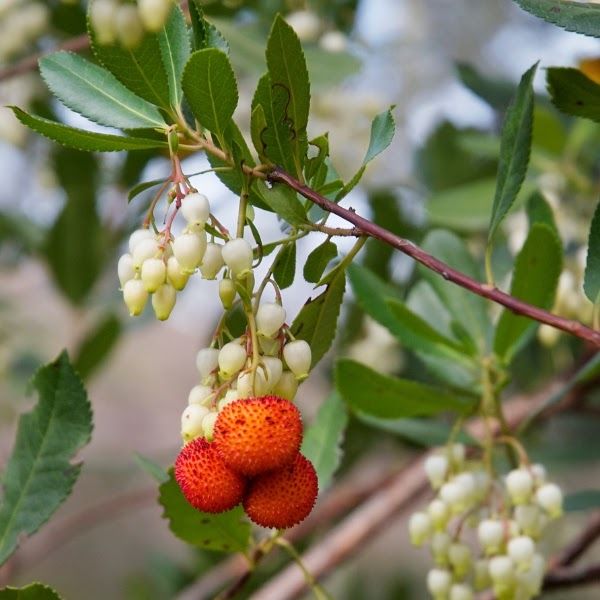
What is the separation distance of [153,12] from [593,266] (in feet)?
1.20

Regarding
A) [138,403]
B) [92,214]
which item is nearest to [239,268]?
[92,214]

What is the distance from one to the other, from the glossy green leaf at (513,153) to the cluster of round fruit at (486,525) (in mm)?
243

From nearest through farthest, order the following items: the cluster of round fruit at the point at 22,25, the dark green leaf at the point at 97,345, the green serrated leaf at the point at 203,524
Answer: the green serrated leaf at the point at 203,524 < the dark green leaf at the point at 97,345 < the cluster of round fruit at the point at 22,25

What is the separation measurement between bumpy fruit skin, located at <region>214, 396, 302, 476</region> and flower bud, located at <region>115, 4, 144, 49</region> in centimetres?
24

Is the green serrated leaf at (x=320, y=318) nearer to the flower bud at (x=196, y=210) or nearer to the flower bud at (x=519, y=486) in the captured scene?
the flower bud at (x=196, y=210)

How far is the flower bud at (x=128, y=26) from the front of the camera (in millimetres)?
623

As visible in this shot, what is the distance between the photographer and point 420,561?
2.77 m

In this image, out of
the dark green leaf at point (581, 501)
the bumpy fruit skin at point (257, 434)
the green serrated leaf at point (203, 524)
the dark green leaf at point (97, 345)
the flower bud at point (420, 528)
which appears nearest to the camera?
the bumpy fruit skin at point (257, 434)

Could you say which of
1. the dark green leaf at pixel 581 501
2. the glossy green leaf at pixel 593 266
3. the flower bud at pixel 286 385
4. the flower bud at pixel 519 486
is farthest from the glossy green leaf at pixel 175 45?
the dark green leaf at pixel 581 501

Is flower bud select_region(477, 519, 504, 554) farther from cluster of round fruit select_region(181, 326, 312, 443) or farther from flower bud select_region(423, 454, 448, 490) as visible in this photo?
cluster of round fruit select_region(181, 326, 312, 443)

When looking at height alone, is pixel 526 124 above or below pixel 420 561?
above

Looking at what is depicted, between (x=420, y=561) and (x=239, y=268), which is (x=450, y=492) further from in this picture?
(x=420, y=561)

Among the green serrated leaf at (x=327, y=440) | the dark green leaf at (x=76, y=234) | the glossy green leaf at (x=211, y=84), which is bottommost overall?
the dark green leaf at (x=76, y=234)

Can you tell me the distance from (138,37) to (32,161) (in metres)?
1.62
